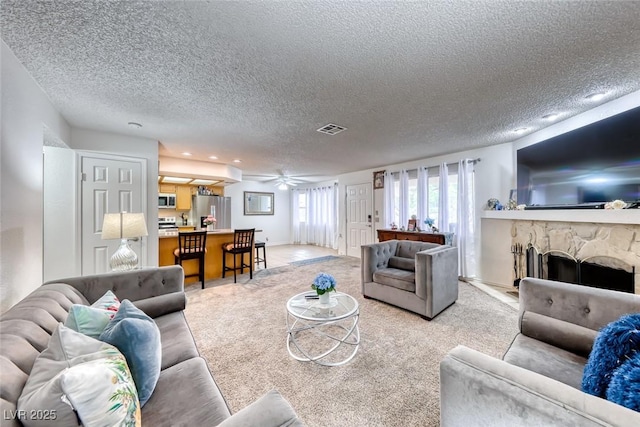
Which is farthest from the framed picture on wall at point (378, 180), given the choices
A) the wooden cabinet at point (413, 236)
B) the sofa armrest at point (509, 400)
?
the sofa armrest at point (509, 400)

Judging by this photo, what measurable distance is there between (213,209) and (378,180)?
445 cm

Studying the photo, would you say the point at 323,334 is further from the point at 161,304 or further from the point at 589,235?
the point at 589,235

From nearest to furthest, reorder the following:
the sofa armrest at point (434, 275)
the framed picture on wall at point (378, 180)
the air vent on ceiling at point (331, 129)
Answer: the sofa armrest at point (434, 275), the air vent on ceiling at point (331, 129), the framed picture on wall at point (378, 180)

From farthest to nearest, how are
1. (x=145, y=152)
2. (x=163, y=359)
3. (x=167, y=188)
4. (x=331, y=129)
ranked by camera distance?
1. (x=167, y=188)
2. (x=145, y=152)
3. (x=331, y=129)
4. (x=163, y=359)

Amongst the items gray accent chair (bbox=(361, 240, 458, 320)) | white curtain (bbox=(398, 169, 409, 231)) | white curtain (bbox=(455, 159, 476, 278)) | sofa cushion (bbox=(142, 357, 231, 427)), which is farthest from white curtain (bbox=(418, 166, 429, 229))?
sofa cushion (bbox=(142, 357, 231, 427))

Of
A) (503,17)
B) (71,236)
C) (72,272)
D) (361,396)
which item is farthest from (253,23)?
(72,272)

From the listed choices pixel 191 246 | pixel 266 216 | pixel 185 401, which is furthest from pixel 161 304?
pixel 266 216

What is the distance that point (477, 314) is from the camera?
113 inches

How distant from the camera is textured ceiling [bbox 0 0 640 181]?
133 centimetres

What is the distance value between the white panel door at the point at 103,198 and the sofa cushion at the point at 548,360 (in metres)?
4.44

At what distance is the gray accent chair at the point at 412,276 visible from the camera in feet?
8.87

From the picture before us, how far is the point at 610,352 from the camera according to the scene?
87 centimetres

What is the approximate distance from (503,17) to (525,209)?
2.89 metres

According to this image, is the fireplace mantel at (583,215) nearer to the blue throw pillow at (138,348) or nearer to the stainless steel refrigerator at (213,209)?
the blue throw pillow at (138,348)
